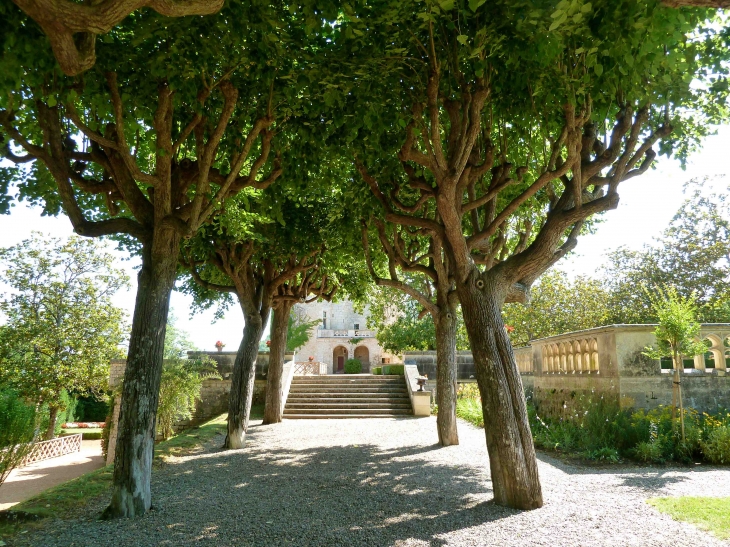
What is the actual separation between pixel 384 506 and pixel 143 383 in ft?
10.7

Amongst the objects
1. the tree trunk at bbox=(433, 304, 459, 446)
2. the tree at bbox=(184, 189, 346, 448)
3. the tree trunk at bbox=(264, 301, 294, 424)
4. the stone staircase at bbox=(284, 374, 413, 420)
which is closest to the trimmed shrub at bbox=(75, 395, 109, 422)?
the stone staircase at bbox=(284, 374, 413, 420)

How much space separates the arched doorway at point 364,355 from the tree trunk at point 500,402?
1724 inches

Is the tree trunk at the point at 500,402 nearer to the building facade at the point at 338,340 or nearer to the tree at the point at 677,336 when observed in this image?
the tree at the point at 677,336

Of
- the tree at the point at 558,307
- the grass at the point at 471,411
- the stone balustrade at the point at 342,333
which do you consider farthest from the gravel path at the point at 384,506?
the stone balustrade at the point at 342,333

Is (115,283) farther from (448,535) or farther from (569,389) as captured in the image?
(448,535)

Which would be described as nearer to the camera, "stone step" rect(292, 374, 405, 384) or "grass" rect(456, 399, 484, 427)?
"grass" rect(456, 399, 484, 427)

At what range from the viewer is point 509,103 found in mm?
6805

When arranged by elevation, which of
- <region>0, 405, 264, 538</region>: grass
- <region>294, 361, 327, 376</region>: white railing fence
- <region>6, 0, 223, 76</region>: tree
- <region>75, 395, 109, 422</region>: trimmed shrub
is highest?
<region>6, 0, 223, 76</region>: tree

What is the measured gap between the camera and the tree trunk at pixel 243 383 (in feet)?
36.9

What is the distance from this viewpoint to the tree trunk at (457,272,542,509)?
5.73 m

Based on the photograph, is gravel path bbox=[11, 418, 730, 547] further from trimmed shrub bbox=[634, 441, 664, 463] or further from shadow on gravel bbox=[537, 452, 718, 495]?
trimmed shrub bbox=[634, 441, 664, 463]

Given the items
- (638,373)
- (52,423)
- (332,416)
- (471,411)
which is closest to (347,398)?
(332,416)

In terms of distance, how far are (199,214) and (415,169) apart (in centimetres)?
391

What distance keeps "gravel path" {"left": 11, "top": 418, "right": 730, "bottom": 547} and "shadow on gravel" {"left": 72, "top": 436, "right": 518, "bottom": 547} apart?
14 mm
